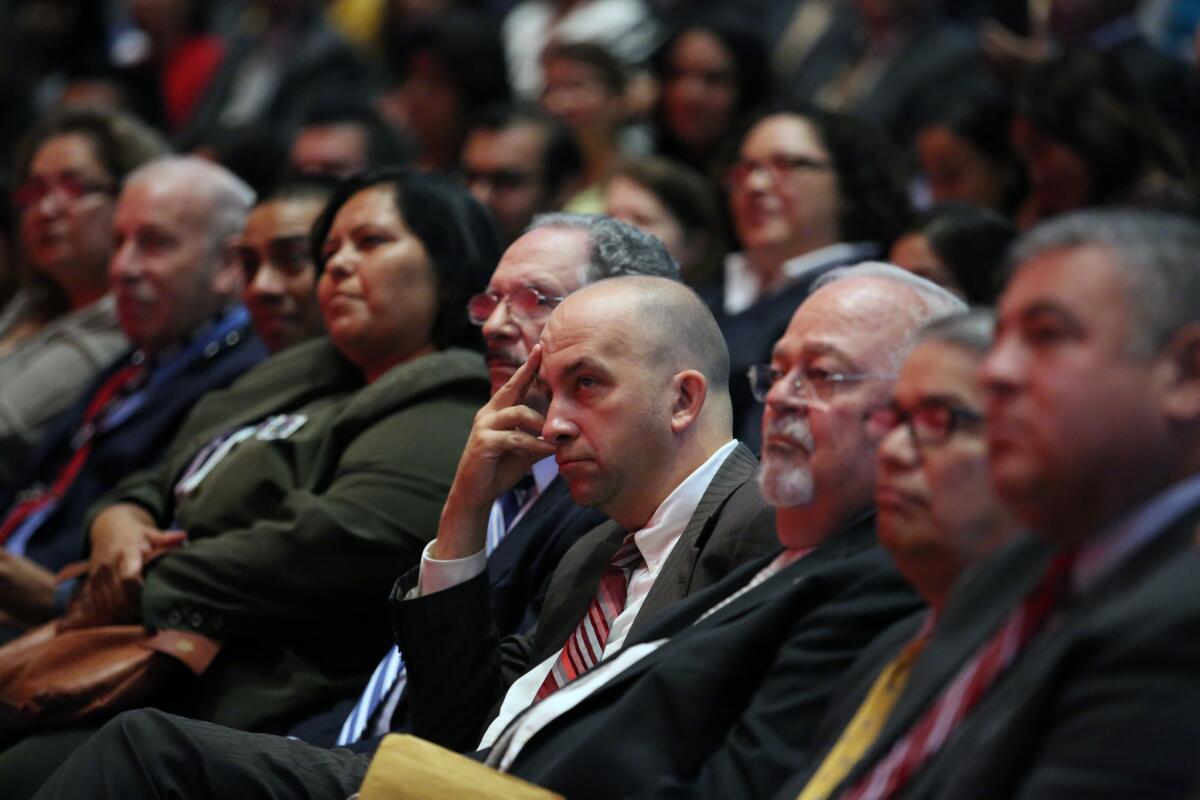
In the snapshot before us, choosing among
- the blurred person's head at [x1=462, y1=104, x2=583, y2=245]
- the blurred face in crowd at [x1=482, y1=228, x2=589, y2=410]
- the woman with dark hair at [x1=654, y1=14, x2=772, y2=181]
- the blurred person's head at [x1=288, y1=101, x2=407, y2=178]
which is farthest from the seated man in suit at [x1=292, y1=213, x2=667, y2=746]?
the woman with dark hair at [x1=654, y1=14, x2=772, y2=181]

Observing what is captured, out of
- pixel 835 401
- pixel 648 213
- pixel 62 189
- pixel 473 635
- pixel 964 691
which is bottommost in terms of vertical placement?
pixel 473 635

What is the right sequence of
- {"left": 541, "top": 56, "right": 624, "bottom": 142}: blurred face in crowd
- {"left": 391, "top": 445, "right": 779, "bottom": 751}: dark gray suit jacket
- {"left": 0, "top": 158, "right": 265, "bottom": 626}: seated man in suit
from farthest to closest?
Result: {"left": 541, "top": 56, "right": 624, "bottom": 142}: blurred face in crowd, {"left": 0, "top": 158, "right": 265, "bottom": 626}: seated man in suit, {"left": 391, "top": 445, "right": 779, "bottom": 751}: dark gray suit jacket

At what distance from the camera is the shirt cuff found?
115 inches

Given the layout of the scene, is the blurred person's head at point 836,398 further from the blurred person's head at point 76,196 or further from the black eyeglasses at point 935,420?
the blurred person's head at point 76,196

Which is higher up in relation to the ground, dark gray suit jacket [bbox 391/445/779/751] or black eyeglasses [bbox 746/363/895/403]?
black eyeglasses [bbox 746/363/895/403]

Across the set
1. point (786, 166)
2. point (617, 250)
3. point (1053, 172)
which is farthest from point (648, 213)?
point (617, 250)

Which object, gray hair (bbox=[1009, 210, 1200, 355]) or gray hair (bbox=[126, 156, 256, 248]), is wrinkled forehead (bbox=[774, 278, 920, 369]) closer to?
gray hair (bbox=[1009, 210, 1200, 355])

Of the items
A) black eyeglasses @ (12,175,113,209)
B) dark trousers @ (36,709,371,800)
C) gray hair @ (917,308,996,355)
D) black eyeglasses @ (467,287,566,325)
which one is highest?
black eyeglasses @ (12,175,113,209)

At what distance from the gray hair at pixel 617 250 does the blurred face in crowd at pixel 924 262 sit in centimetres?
76

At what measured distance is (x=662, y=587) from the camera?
2.69m

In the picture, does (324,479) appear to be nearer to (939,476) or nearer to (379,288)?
(379,288)

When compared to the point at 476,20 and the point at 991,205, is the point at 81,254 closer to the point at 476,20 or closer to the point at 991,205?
the point at 476,20

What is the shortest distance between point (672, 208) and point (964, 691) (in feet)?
10.5

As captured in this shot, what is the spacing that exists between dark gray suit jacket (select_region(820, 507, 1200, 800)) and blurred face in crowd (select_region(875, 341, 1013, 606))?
0.13 meters
